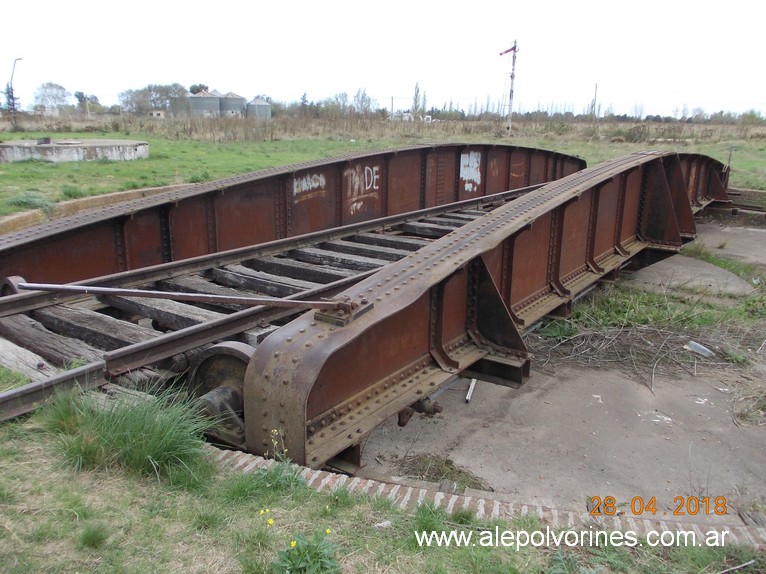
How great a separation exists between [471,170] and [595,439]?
7585mm

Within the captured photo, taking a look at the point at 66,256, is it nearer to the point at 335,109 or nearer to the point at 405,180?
the point at 405,180

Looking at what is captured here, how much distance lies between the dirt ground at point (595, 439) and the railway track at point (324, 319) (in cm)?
68

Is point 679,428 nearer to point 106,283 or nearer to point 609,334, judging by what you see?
point 609,334

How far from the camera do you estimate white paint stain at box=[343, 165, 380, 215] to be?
9.58m

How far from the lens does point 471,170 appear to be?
12.2 meters

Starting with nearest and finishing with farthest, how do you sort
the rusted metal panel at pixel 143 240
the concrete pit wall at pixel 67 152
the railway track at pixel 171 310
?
the railway track at pixel 171 310 < the rusted metal panel at pixel 143 240 < the concrete pit wall at pixel 67 152

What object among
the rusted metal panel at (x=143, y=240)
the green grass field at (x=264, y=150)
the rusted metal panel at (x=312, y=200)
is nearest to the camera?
the rusted metal panel at (x=143, y=240)

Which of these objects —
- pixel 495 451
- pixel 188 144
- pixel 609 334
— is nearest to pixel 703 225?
pixel 609 334

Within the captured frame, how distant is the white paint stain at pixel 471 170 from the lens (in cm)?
1194

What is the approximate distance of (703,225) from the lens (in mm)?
16328

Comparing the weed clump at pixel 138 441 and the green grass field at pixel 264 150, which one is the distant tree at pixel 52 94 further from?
the weed clump at pixel 138 441

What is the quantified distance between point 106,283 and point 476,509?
3.87 m

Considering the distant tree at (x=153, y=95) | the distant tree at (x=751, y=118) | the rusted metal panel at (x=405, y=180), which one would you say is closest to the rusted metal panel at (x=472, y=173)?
the rusted metal panel at (x=405, y=180)

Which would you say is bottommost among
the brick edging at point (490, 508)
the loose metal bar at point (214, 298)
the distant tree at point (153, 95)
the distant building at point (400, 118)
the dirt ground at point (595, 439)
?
the dirt ground at point (595, 439)
